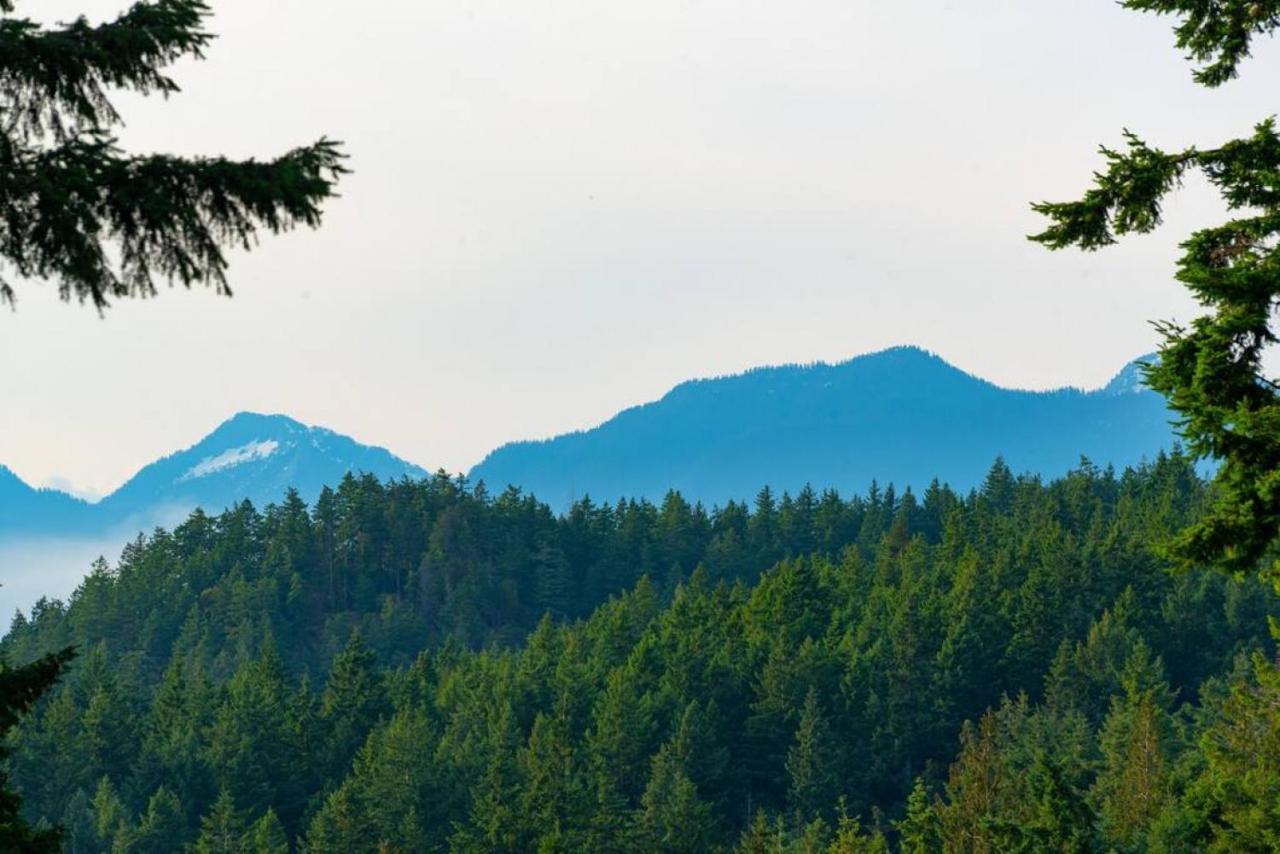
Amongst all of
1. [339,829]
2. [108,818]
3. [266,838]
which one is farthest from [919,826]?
[108,818]

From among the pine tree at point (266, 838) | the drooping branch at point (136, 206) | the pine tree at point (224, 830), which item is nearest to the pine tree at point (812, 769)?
the pine tree at point (266, 838)

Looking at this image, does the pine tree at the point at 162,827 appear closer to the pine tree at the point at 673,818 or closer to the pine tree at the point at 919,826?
the pine tree at the point at 673,818

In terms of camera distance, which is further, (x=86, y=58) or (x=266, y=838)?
(x=266, y=838)

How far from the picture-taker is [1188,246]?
587 inches

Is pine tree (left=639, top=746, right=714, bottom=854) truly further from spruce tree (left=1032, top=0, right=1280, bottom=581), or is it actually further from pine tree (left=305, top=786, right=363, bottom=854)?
spruce tree (left=1032, top=0, right=1280, bottom=581)

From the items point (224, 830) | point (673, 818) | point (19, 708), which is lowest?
point (224, 830)

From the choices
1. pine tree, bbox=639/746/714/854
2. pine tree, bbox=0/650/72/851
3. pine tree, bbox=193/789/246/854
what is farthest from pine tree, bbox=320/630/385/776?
pine tree, bbox=0/650/72/851

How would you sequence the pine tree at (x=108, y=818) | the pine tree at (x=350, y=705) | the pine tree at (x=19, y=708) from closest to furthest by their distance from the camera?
the pine tree at (x=19, y=708)
the pine tree at (x=108, y=818)
the pine tree at (x=350, y=705)

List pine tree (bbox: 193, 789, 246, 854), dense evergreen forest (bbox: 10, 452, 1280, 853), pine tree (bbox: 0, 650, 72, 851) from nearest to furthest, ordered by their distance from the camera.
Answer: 1. pine tree (bbox: 0, 650, 72, 851)
2. dense evergreen forest (bbox: 10, 452, 1280, 853)
3. pine tree (bbox: 193, 789, 246, 854)

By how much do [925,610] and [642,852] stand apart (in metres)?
40.0

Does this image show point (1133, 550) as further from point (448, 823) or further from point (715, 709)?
point (448, 823)

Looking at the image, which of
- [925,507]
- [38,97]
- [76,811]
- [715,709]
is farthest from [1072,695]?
[38,97]

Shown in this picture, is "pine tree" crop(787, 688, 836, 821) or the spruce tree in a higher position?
the spruce tree

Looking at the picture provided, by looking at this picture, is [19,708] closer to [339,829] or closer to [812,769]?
[339,829]
